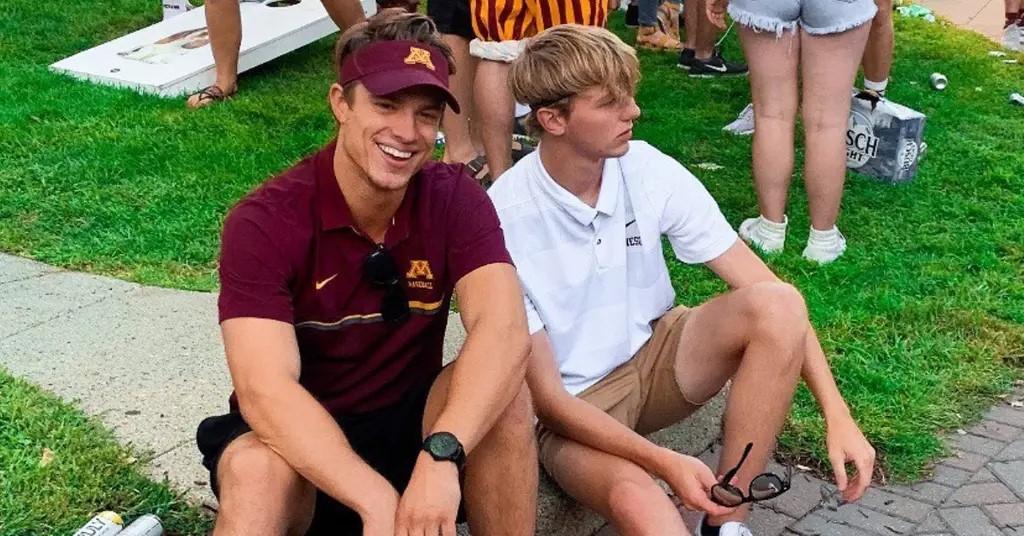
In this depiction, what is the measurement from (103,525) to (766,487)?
5.29 feet

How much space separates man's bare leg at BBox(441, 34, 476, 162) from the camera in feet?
17.1

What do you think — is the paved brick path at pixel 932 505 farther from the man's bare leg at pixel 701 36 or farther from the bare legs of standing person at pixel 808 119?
the man's bare leg at pixel 701 36

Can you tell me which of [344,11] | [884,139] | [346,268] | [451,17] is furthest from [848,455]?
[344,11]

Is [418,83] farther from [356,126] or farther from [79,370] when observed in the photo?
[79,370]

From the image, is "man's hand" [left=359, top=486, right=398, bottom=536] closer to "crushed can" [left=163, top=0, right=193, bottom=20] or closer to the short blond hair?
the short blond hair

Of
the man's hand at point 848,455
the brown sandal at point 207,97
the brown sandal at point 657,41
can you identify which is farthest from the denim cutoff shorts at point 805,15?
the brown sandal at point 657,41

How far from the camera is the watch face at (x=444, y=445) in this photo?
252 cm

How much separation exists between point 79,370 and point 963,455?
113 inches

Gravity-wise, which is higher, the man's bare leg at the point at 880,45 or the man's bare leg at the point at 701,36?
the man's bare leg at the point at 880,45

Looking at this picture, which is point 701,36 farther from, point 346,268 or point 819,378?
point 346,268

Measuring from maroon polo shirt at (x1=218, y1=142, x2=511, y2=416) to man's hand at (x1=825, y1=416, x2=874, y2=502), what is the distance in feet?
3.08

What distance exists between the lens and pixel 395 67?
8.72ft

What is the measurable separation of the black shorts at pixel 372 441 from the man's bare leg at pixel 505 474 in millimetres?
136

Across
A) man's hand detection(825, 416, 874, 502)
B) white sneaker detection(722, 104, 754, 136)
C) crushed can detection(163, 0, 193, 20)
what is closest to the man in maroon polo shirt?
man's hand detection(825, 416, 874, 502)
